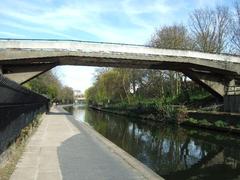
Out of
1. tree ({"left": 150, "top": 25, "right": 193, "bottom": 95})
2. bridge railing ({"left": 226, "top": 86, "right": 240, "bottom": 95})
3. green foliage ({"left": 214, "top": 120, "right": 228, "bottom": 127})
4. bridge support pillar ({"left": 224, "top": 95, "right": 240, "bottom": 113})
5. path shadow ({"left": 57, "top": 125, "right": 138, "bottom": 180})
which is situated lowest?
path shadow ({"left": 57, "top": 125, "right": 138, "bottom": 180})

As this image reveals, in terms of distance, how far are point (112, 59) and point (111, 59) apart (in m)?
0.11

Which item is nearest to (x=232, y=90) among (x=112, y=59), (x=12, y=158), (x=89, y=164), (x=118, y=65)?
(x=118, y=65)

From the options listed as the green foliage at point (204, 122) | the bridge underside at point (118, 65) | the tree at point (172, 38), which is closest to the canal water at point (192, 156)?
the green foliage at point (204, 122)

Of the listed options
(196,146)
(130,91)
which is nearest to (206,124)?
(196,146)

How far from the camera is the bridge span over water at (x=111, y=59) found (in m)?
40.3

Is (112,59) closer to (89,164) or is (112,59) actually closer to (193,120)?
(193,120)

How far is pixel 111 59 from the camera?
4341 cm

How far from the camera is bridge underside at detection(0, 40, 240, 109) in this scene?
40312mm

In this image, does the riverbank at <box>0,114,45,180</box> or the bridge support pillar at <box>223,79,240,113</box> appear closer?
the riverbank at <box>0,114,45,180</box>

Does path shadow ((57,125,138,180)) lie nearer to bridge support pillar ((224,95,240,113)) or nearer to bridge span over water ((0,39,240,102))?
bridge support pillar ((224,95,240,113))

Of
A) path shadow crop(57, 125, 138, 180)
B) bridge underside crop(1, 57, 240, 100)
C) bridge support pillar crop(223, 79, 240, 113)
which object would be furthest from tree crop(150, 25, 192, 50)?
path shadow crop(57, 125, 138, 180)

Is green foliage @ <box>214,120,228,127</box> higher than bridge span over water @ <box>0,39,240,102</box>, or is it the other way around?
bridge span over water @ <box>0,39,240,102</box>

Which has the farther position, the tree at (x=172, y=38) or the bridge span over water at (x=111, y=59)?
the tree at (x=172, y=38)

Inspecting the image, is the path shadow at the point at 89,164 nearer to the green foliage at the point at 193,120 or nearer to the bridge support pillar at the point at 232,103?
the green foliage at the point at 193,120
